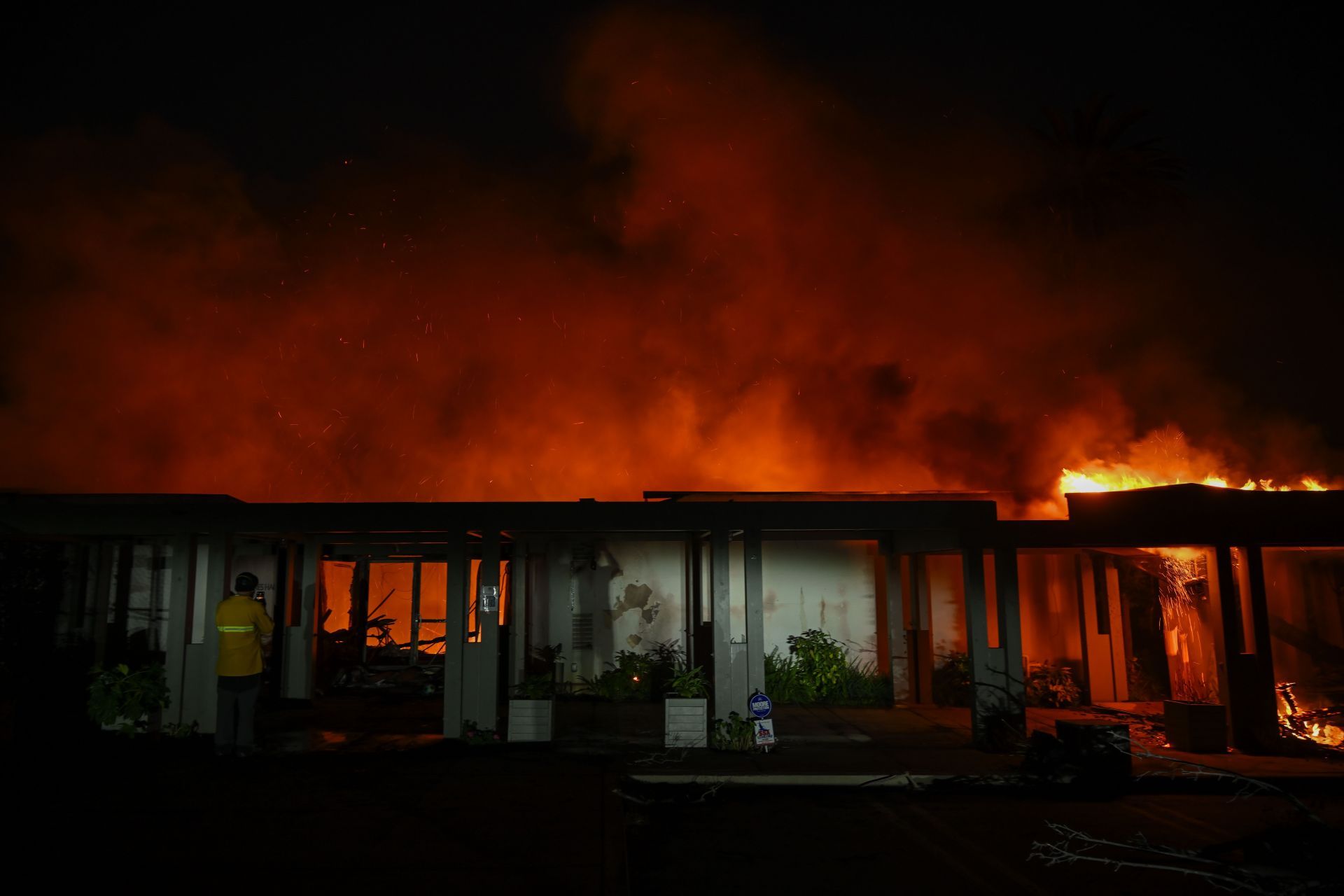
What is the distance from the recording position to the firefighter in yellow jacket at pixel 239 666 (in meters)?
8.83

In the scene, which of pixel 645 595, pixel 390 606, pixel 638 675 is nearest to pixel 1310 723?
pixel 638 675

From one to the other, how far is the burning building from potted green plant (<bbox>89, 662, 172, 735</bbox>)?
0.24m

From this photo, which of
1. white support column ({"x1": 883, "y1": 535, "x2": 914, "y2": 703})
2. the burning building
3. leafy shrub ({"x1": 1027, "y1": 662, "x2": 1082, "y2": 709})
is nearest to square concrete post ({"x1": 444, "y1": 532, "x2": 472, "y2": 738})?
the burning building

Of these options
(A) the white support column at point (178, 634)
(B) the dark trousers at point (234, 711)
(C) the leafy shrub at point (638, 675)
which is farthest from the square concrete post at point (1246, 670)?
(A) the white support column at point (178, 634)

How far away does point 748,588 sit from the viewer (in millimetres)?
9930

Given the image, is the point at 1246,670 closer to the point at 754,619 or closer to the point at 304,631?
the point at 754,619

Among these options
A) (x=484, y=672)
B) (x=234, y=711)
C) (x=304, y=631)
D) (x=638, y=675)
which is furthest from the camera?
(x=638, y=675)

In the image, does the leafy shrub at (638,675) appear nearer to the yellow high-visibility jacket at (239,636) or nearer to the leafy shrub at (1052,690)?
the leafy shrub at (1052,690)

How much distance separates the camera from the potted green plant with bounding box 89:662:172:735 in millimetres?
9484

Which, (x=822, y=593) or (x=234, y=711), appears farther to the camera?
(x=822, y=593)

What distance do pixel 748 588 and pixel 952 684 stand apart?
5419 millimetres

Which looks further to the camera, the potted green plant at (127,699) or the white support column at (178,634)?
the white support column at (178,634)

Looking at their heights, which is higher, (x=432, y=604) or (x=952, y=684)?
(x=432, y=604)

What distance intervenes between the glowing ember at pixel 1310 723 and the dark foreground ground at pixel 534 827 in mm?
2024
